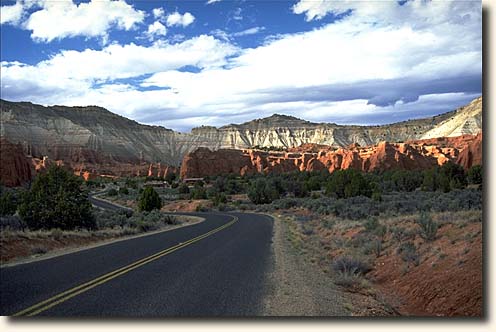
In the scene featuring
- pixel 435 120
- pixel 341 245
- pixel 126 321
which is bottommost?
pixel 341 245

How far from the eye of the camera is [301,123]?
623 ft

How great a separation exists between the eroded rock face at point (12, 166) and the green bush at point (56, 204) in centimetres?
5473

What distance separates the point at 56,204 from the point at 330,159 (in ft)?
316

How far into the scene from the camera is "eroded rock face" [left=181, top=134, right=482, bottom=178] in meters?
92.4

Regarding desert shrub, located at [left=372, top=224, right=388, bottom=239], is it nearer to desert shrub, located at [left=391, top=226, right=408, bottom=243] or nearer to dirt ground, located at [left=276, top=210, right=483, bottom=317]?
dirt ground, located at [left=276, top=210, right=483, bottom=317]

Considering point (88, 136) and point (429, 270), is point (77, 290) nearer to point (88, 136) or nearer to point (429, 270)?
point (429, 270)

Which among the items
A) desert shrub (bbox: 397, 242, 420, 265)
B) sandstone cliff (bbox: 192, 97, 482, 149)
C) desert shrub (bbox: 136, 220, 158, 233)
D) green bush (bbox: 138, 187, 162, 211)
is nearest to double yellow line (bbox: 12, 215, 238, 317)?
desert shrub (bbox: 397, 242, 420, 265)

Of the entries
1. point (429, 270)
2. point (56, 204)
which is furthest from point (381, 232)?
point (56, 204)

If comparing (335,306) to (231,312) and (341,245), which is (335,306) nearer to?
(231,312)

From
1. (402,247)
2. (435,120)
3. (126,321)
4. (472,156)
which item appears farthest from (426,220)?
(435,120)

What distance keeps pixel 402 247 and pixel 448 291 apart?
4.94 meters

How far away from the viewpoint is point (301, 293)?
975cm

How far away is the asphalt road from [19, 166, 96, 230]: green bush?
892 centimetres

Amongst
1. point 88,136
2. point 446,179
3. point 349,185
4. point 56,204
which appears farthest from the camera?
point 88,136
